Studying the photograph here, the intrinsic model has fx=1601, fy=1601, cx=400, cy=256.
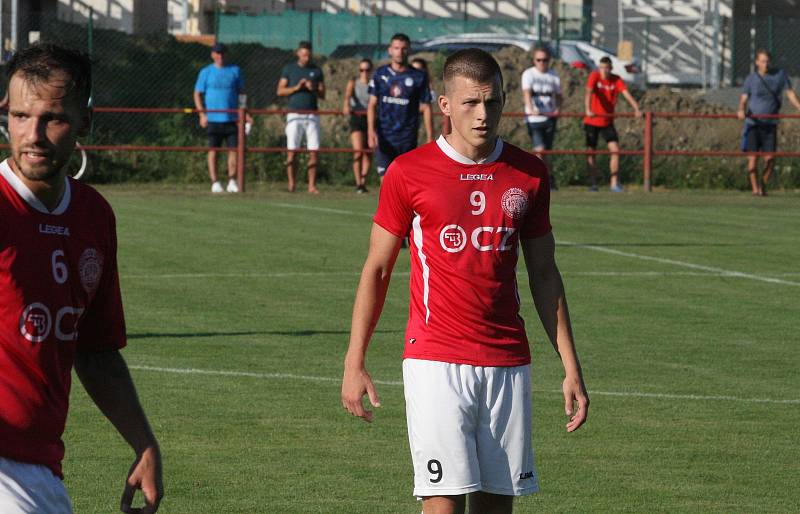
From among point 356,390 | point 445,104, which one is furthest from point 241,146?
point 356,390

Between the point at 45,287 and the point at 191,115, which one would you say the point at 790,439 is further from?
the point at 191,115

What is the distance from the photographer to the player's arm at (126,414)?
164 inches

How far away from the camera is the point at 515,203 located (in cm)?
562

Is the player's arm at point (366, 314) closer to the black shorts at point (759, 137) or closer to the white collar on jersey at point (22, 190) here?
the white collar on jersey at point (22, 190)

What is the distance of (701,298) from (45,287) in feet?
36.6

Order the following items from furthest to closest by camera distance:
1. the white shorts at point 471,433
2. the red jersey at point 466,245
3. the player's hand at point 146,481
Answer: the red jersey at point 466,245 → the white shorts at point 471,433 → the player's hand at point 146,481

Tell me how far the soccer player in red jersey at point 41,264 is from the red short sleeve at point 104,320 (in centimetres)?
14

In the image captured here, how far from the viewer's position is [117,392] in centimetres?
425

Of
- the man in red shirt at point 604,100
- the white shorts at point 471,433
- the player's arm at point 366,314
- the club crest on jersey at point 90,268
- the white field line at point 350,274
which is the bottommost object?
the white field line at point 350,274

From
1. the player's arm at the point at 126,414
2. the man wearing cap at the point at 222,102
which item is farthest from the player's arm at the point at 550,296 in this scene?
the man wearing cap at the point at 222,102

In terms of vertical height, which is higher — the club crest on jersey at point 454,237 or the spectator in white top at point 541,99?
the spectator in white top at point 541,99

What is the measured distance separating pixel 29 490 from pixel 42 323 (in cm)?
41

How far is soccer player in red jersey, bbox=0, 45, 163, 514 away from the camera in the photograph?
3857 millimetres

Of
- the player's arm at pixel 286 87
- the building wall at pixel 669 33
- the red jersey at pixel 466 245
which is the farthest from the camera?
the building wall at pixel 669 33
